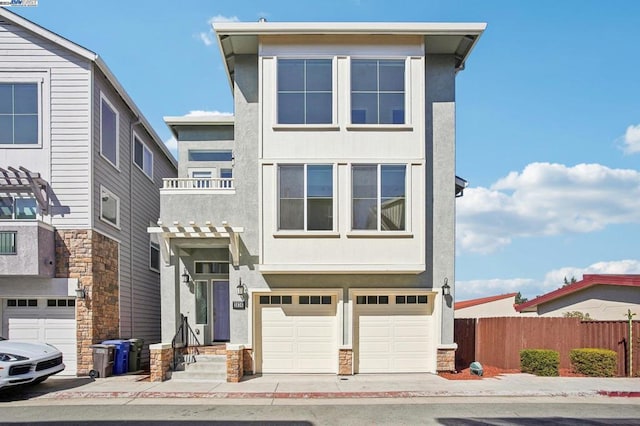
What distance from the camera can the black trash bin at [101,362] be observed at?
12922 mm

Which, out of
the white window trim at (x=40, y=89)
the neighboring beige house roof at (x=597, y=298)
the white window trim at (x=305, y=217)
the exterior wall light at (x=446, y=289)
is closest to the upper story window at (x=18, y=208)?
the white window trim at (x=40, y=89)

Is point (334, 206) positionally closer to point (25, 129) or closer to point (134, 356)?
point (134, 356)

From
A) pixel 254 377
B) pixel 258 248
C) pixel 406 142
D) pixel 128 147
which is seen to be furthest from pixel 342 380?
pixel 128 147

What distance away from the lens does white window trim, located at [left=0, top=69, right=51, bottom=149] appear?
45.0 ft

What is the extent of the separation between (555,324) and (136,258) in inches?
559

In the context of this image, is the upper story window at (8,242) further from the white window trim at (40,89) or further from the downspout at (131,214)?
the downspout at (131,214)

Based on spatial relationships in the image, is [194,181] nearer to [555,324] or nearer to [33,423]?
[33,423]

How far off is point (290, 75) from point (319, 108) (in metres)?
1.23

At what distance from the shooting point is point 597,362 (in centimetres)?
1311

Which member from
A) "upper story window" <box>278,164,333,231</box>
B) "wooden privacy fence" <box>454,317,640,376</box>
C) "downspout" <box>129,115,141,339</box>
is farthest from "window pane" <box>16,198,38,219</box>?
"wooden privacy fence" <box>454,317,640,376</box>

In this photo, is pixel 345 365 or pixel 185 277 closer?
pixel 345 365

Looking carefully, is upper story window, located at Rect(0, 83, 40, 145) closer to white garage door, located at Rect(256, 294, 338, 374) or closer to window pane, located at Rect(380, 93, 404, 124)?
white garage door, located at Rect(256, 294, 338, 374)

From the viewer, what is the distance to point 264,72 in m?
13.4

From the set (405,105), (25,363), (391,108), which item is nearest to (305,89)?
(391,108)
